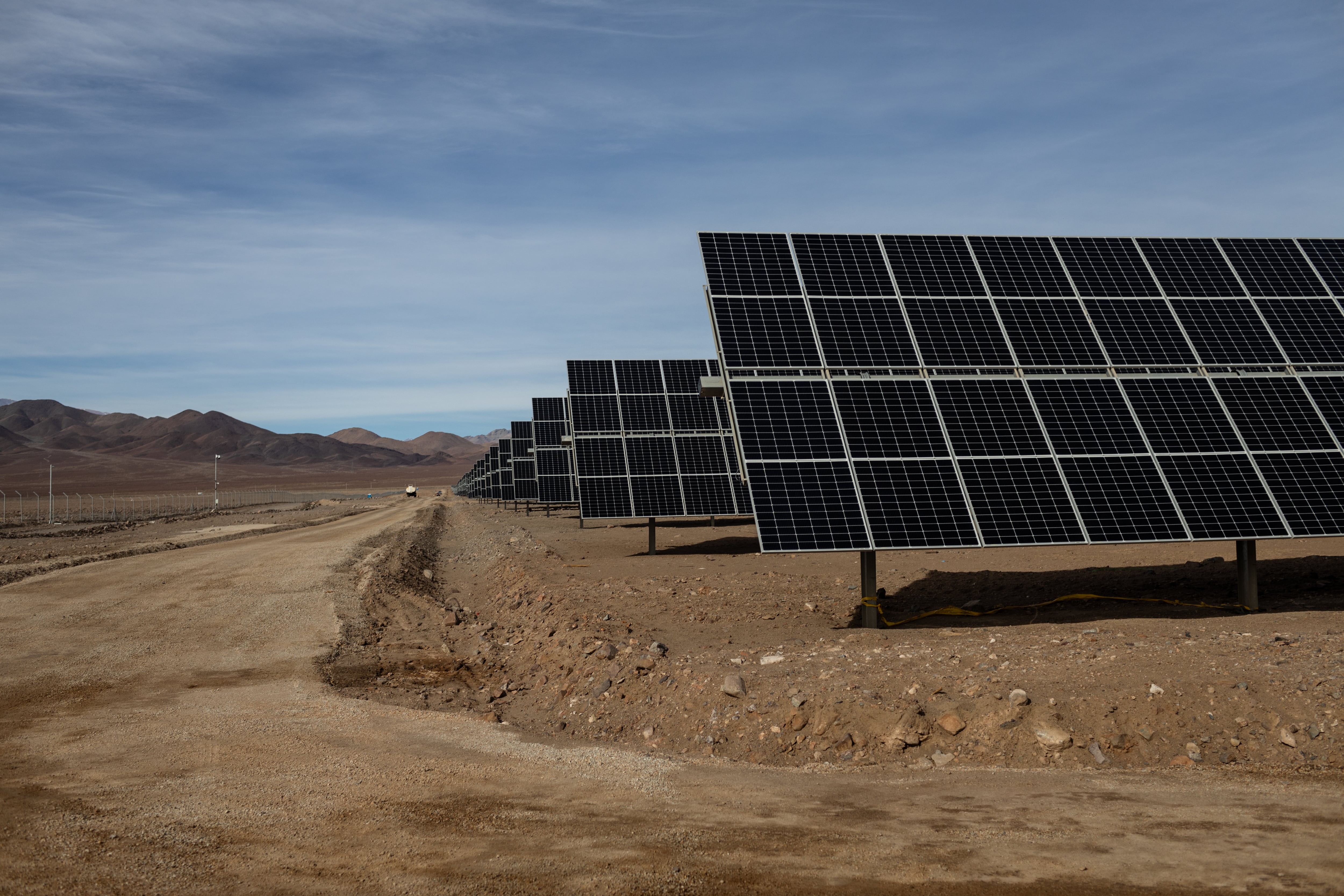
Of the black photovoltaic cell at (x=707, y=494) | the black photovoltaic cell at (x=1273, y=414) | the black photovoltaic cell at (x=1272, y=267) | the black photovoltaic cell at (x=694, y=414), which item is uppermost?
the black photovoltaic cell at (x=1272, y=267)

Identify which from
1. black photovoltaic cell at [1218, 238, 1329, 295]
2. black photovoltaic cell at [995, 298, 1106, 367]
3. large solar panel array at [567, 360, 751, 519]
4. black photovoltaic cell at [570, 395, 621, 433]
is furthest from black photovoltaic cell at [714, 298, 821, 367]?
black photovoltaic cell at [570, 395, 621, 433]

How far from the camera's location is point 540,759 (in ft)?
31.3

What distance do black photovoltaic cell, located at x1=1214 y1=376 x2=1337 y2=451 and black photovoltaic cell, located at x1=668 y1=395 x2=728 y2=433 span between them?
17.7 m

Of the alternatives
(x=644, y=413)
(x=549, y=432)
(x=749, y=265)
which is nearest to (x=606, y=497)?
(x=644, y=413)

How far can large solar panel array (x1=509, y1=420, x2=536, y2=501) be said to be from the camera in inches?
2197

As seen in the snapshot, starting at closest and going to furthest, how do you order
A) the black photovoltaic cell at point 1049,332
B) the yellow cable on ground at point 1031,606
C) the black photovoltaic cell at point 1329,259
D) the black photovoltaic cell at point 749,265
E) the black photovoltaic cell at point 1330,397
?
the yellow cable on ground at point 1031,606 < the black photovoltaic cell at point 1330,397 < the black photovoltaic cell at point 1049,332 < the black photovoltaic cell at point 749,265 < the black photovoltaic cell at point 1329,259

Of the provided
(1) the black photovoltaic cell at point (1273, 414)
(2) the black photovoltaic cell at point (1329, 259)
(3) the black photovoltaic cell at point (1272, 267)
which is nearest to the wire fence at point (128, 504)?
(1) the black photovoltaic cell at point (1273, 414)

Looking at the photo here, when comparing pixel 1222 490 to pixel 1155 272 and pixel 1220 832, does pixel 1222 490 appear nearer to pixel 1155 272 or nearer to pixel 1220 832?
pixel 1155 272

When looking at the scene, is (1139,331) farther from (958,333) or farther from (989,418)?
(989,418)

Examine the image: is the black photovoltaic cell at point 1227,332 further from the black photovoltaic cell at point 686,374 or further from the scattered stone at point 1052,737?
the black photovoltaic cell at point 686,374

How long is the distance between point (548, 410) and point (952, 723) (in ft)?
142

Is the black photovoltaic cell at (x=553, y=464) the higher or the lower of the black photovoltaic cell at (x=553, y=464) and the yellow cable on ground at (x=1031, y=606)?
the higher

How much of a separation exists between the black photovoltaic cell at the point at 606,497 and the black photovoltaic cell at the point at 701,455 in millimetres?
2274

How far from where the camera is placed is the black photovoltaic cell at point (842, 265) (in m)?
16.5
